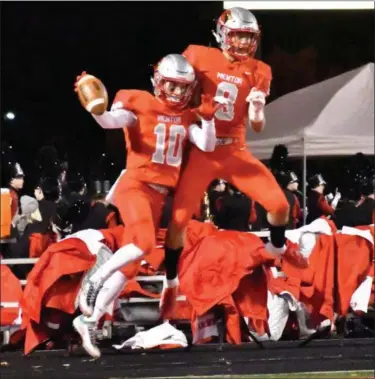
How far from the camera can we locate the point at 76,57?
6.32 m

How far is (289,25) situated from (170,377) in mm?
3756

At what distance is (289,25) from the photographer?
24.3 ft

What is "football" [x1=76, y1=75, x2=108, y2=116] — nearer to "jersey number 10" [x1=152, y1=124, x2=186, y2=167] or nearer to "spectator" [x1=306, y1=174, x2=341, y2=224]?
"jersey number 10" [x1=152, y1=124, x2=186, y2=167]

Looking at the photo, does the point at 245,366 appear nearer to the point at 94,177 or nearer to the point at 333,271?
the point at 333,271

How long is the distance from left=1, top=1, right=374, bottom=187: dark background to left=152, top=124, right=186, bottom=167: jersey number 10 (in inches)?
32.7

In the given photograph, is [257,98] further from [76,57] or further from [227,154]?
[76,57]

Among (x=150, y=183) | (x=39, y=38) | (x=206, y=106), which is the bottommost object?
(x=150, y=183)

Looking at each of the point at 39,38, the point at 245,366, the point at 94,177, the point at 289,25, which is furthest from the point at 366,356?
the point at 289,25

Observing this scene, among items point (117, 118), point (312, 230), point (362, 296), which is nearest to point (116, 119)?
point (117, 118)

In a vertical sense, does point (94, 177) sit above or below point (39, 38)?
below

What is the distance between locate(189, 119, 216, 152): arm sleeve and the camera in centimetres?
489

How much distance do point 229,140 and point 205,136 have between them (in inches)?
15.2

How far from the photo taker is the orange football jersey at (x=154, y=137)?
5062mm

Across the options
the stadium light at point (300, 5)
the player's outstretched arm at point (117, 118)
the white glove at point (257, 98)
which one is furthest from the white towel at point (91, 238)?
the stadium light at point (300, 5)
